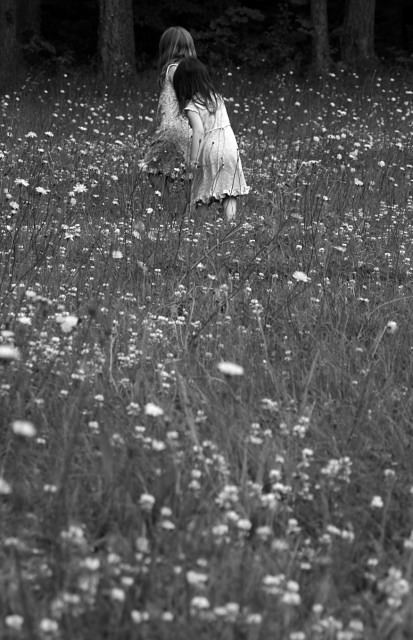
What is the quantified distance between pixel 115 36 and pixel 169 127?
7612 mm

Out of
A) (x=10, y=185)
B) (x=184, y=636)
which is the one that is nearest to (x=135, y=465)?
(x=184, y=636)

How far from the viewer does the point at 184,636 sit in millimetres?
2113

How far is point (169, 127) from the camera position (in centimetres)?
794

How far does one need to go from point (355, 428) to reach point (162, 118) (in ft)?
17.2

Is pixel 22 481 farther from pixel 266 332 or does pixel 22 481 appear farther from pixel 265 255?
pixel 265 255

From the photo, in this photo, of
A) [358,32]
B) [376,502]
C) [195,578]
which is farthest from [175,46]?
[358,32]

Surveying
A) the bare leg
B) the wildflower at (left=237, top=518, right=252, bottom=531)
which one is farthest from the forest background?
the wildflower at (left=237, top=518, right=252, bottom=531)

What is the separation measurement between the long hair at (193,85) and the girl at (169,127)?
0.35m

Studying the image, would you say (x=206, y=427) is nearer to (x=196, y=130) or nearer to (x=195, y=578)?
(x=195, y=578)

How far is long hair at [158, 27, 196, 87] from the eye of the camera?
7.64 m

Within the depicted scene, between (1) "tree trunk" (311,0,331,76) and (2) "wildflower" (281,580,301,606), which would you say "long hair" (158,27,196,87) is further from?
(1) "tree trunk" (311,0,331,76)

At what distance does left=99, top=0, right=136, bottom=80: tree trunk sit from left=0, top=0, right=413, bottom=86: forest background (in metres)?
0.02

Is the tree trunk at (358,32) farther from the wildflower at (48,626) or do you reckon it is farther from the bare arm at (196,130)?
the wildflower at (48,626)

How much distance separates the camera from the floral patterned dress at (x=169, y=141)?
773cm
